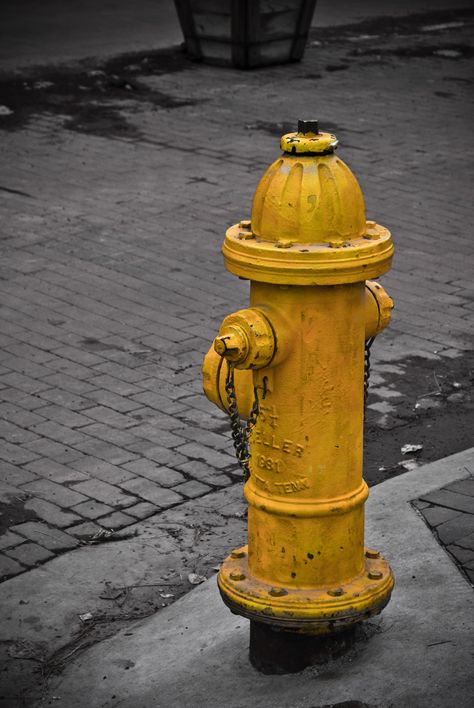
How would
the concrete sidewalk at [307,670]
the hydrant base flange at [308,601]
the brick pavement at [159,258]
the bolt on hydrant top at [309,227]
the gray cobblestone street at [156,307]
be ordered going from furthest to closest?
the brick pavement at [159,258]
the gray cobblestone street at [156,307]
the concrete sidewalk at [307,670]
the hydrant base flange at [308,601]
the bolt on hydrant top at [309,227]

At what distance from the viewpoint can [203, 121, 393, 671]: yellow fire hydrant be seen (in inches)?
123

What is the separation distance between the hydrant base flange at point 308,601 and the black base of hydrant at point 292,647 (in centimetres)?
13

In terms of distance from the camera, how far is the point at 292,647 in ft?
11.4

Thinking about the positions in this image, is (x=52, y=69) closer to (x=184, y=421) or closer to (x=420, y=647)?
(x=184, y=421)

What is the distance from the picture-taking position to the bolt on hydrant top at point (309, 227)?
309cm

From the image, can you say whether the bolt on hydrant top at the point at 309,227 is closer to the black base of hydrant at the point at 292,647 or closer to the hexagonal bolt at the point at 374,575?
the hexagonal bolt at the point at 374,575

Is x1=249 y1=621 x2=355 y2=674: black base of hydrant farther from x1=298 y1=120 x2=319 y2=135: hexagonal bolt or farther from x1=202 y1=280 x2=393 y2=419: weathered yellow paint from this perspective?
x1=298 y1=120 x2=319 y2=135: hexagonal bolt

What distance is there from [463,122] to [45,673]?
909cm

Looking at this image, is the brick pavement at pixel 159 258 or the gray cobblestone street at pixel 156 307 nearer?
the gray cobblestone street at pixel 156 307

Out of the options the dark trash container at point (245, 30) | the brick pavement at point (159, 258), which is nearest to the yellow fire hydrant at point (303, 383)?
the brick pavement at point (159, 258)

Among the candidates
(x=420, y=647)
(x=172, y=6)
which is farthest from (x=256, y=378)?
(x=172, y=6)

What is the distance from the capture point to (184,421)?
228 inches

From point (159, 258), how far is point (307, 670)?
4.85 metres

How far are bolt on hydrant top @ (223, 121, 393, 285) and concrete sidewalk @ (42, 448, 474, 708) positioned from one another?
1179mm
